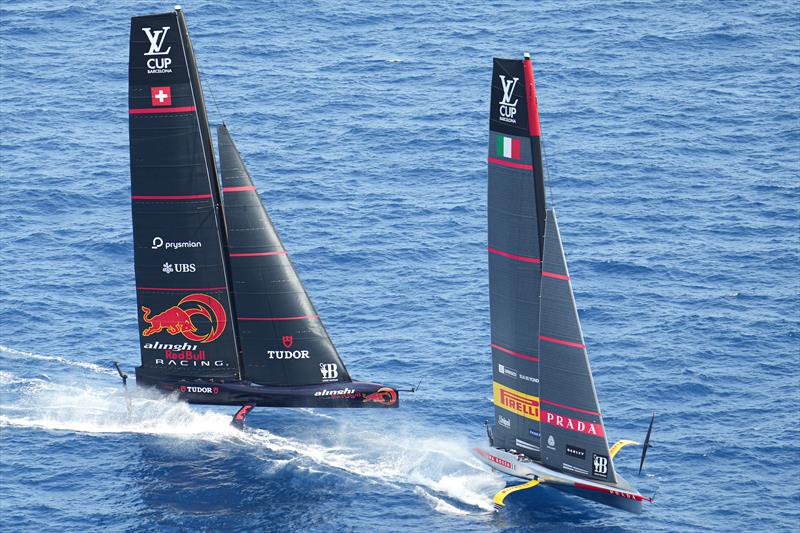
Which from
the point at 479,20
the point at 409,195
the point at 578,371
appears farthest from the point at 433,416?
the point at 479,20

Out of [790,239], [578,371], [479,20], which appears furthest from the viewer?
[479,20]

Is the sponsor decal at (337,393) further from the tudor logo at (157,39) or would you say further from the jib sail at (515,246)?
the tudor logo at (157,39)

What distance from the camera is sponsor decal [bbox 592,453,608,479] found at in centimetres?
7550

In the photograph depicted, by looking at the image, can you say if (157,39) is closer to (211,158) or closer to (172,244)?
(211,158)

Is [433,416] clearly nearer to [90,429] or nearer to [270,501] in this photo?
[270,501]

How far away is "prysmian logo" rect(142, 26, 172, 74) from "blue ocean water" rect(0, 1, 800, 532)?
60.8 feet

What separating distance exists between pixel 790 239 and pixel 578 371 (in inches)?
1524

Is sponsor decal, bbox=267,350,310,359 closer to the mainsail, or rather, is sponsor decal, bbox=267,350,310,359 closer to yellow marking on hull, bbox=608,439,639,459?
the mainsail

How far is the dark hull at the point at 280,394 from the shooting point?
267 ft

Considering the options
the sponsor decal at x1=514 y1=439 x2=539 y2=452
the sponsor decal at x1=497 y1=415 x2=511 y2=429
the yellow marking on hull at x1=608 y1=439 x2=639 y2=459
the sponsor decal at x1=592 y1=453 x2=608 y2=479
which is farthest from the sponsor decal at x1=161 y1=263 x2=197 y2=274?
the yellow marking on hull at x1=608 y1=439 x2=639 y2=459

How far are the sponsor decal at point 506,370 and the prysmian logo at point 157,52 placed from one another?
2223 cm

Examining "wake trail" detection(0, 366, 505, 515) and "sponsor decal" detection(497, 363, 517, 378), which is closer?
"sponsor decal" detection(497, 363, 517, 378)

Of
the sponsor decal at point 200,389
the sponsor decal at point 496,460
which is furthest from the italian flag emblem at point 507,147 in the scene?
the sponsor decal at point 200,389

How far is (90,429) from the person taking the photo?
85938 mm
